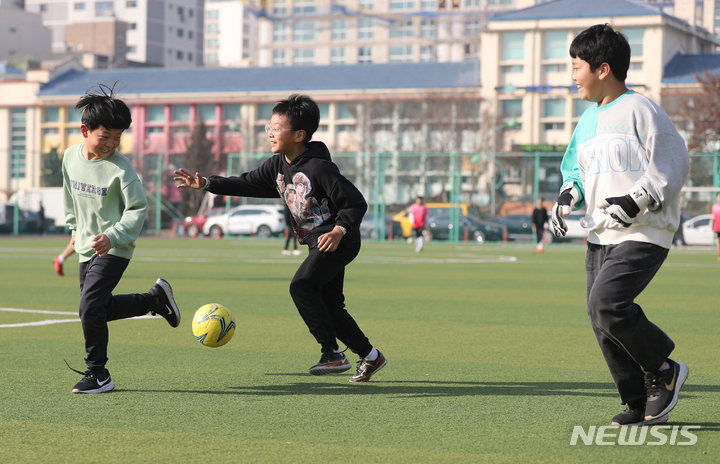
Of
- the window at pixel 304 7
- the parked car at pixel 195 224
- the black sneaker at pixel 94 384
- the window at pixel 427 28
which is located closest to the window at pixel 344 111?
the parked car at pixel 195 224

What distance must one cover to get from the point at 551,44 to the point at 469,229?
3247 cm

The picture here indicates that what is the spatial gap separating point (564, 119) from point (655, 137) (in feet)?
205

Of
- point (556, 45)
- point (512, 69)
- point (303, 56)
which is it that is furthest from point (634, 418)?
point (303, 56)

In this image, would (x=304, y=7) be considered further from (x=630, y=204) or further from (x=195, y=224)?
(x=630, y=204)

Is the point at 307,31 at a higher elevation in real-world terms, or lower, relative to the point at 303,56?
higher

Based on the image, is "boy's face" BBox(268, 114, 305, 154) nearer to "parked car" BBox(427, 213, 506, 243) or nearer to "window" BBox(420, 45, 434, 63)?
"parked car" BBox(427, 213, 506, 243)

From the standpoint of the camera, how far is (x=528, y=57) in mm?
65312

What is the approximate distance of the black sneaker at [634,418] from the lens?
15.3ft

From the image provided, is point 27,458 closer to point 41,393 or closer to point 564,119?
point 41,393

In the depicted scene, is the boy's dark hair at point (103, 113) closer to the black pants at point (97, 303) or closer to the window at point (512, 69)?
the black pants at point (97, 303)

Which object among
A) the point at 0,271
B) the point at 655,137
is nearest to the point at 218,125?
the point at 0,271

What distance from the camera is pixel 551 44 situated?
64.6m

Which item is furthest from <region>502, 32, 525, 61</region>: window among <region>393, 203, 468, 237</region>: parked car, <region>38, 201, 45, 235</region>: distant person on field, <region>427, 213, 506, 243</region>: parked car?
<region>38, 201, 45, 235</region>: distant person on field

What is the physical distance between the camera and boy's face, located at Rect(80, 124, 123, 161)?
5.71 metres
